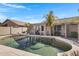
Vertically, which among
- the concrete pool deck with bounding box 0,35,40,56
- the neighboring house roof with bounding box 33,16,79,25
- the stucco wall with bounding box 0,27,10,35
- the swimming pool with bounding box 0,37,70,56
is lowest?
the concrete pool deck with bounding box 0,35,40,56

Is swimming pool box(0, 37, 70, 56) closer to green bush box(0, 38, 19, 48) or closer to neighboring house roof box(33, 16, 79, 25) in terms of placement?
green bush box(0, 38, 19, 48)

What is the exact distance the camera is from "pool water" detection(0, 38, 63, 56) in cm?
594

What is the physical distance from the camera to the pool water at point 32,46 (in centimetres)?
594

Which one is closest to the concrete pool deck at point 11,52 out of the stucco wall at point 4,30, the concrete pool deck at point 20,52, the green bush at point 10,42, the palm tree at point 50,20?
the concrete pool deck at point 20,52

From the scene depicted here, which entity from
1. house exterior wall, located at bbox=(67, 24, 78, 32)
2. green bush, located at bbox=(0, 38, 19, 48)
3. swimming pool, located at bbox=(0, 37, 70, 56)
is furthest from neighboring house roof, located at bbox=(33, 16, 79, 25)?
green bush, located at bbox=(0, 38, 19, 48)

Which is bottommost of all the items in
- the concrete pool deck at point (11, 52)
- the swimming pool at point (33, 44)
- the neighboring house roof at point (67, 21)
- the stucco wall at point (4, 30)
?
the concrete pool deck at point (11, 52)

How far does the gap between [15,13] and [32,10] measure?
0.39 metres

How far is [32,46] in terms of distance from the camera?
239 inches

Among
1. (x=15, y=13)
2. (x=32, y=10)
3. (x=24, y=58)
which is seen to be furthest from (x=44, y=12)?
(x=24, y=58)

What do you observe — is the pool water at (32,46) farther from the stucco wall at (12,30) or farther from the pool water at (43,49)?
the stucco wall at (12,30)

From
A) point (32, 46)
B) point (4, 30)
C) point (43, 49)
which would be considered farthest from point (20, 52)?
point (4, 30)

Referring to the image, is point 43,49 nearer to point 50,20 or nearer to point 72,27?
point 50,20

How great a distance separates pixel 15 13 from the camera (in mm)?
5953

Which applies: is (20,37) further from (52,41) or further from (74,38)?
(74,38)
